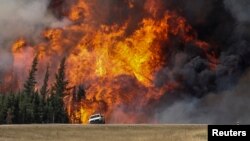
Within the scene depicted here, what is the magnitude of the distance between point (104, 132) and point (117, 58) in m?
134

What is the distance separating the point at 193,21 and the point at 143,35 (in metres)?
20.5

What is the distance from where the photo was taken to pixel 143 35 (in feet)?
640

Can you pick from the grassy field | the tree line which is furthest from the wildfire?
the grassy field

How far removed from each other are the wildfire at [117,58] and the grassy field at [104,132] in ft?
369

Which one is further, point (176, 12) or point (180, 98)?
point (176, 12)

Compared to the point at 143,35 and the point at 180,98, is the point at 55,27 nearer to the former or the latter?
the point at 143,35

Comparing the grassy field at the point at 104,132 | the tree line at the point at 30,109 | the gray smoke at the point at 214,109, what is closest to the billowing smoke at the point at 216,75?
the gray smoke at the point at 214,109

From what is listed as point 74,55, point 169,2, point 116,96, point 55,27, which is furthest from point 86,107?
point 169,2

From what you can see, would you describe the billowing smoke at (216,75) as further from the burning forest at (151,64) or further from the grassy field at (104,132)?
the grassy field at (104,132)

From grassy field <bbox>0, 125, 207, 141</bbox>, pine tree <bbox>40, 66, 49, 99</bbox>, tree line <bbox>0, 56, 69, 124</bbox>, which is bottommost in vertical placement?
grassy field <bbox>0, 125, 207, 141</bbox>

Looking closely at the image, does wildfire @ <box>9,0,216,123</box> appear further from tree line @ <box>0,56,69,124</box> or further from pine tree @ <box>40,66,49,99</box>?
tree line @ <box>0,56,69,124</box>

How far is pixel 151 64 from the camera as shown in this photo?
189375 mm

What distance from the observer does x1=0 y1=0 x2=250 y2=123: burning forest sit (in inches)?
6919

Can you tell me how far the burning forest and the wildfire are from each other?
0.36 m
